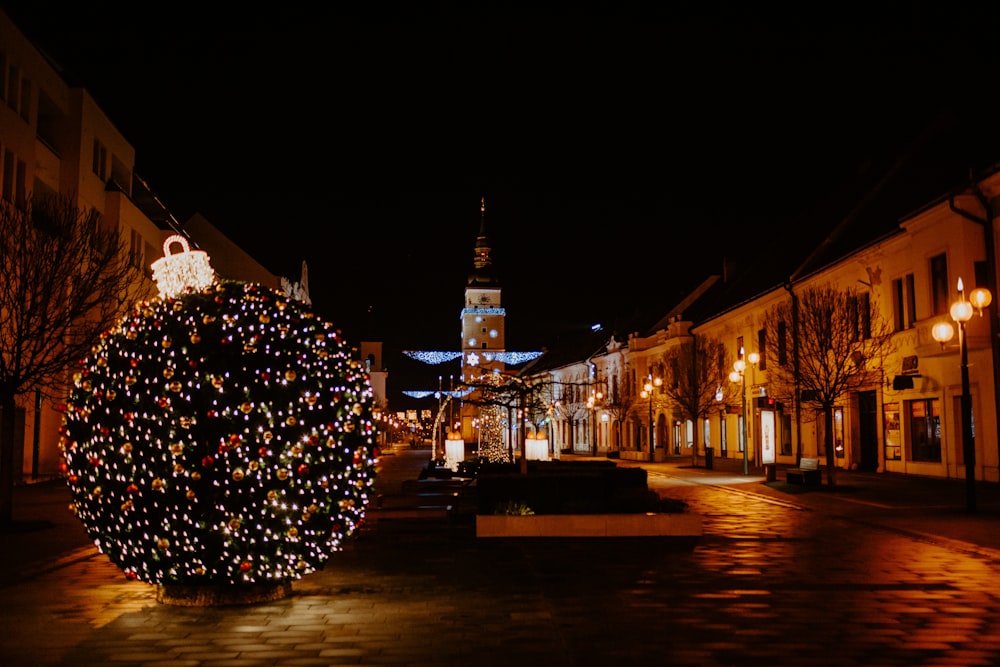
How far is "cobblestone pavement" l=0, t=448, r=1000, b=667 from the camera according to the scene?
7.62 metres

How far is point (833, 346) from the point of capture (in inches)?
1123

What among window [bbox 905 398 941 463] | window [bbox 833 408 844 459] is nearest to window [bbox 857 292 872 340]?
window [bbox 905 398 941 463]

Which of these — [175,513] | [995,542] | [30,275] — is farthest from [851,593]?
[30,275]

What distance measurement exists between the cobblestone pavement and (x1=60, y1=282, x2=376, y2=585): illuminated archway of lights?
0.64 m

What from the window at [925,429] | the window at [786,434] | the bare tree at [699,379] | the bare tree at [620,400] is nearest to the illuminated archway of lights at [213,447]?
the window at [925,429]

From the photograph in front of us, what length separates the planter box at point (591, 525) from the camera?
51.6 feet

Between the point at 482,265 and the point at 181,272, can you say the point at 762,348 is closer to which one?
the point at 181,272

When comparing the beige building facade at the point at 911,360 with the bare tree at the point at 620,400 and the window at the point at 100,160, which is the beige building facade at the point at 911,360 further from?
the window at the point at 100,160

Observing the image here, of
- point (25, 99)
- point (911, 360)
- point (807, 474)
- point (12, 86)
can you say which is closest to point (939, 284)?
point (911, 360)

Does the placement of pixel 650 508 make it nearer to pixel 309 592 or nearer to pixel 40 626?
pixel 309 592

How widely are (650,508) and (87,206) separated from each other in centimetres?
2544

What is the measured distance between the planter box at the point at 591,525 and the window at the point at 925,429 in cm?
1630

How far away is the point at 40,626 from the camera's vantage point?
8.83 m

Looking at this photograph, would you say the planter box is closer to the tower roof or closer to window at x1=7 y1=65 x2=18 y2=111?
window at x1=7 y1=65 x2=18 y2=111
